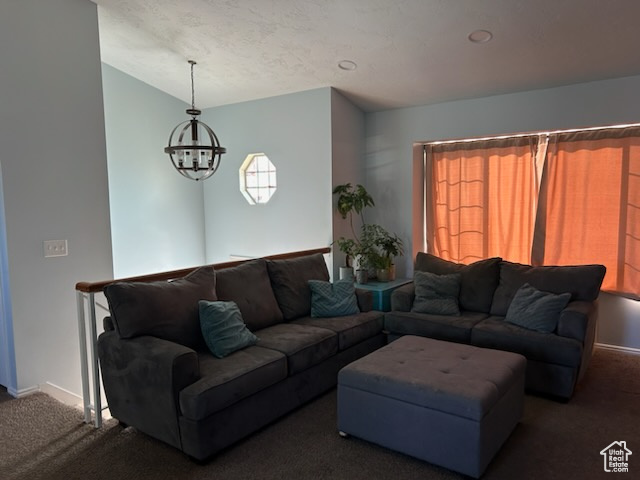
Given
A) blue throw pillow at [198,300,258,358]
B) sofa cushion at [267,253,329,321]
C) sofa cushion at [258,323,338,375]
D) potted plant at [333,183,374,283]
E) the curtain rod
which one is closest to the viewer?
blue throw pillow at [198,300,258,358]

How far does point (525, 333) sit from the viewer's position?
331 centimetres

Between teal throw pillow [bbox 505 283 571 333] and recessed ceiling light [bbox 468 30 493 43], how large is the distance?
6.56 feet

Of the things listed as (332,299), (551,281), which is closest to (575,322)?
(551,281)

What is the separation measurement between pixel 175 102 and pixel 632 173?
16.5ft

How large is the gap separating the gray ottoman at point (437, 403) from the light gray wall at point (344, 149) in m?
2.31

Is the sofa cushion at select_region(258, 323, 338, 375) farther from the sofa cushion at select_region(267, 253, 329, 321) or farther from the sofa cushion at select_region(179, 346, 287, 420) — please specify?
the sofa cushion at select_region(267, 253, 329, 321)

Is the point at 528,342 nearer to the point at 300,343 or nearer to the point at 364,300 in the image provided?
the point at 364,300

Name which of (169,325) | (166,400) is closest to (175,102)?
(169,325)

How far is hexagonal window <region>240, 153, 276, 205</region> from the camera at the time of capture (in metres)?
5.49

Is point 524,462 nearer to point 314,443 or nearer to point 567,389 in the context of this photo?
point 567,389

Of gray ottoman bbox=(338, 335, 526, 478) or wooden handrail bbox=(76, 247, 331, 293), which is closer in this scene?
gray ottoman bbox=(338, 335, 526, 478)

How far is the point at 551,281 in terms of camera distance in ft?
12.2

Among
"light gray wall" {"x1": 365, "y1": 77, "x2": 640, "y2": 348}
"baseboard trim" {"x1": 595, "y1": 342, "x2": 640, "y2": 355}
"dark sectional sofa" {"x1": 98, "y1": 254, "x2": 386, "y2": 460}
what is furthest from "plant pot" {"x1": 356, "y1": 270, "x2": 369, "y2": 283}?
"baseboard trim" {"x1": 595, "y1": 342, "x2": 640, "y2": 355}

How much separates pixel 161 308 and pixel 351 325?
1.51m
